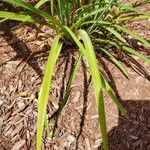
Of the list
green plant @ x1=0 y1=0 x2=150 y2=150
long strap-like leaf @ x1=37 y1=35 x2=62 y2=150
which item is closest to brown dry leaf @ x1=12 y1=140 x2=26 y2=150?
green plant @ x1=0 y1=0 x2=150 y2=150

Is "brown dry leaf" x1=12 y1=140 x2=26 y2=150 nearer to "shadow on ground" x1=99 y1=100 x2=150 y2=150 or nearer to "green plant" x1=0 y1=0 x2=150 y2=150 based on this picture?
"green plant" x1=0 y1=0 x2=150 y2=150

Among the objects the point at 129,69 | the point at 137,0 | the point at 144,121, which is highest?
the point at 137,0

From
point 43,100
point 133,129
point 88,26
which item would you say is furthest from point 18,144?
point 88,26

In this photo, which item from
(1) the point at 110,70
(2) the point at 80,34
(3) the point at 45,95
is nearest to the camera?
(3) the point at 45,95

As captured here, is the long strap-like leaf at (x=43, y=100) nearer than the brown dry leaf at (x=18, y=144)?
Yes

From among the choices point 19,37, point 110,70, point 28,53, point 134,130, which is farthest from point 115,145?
point 19,37

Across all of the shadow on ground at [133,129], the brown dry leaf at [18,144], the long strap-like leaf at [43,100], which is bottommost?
the shadow on ground at [133,129]

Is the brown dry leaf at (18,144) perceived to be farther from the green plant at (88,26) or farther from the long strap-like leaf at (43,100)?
the long strap-like leaf at (43,100)

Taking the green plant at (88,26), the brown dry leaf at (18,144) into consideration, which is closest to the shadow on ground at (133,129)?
the green plant at (88,26)

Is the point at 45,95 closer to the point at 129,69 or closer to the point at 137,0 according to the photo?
the point at 129,69
